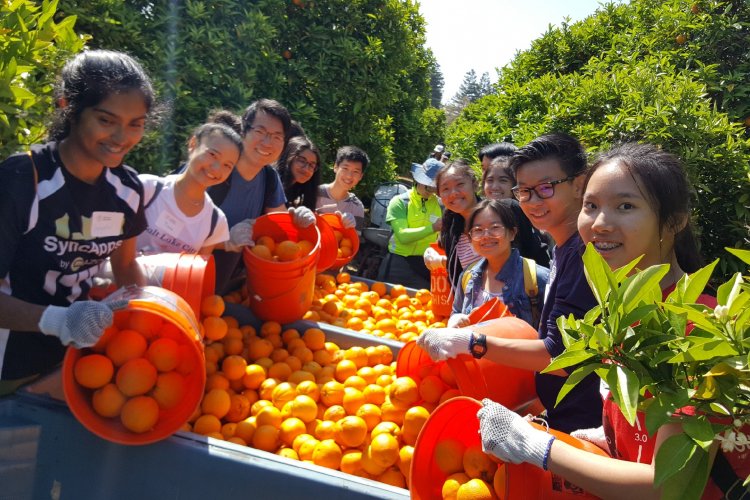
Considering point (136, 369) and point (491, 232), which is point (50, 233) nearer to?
point (136, 369)

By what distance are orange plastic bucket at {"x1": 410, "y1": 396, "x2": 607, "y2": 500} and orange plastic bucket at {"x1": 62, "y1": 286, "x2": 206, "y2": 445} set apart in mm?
790

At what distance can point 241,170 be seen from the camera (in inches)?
131

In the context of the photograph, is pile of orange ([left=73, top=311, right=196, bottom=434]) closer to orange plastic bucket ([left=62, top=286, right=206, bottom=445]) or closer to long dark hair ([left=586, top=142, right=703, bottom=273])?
orange plastic bucket ([left=62, top=286, right=206, bottom=445])

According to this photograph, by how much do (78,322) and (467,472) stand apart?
1271 millimetres

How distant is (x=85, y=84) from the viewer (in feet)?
5.78

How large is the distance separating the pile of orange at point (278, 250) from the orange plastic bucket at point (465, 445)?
5.23 ft

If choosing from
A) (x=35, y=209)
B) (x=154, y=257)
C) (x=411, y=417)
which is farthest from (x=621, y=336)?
(x=154, y=257)

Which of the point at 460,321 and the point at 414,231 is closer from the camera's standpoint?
the point at 460,321

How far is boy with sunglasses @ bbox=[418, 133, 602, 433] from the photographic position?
5.98ft

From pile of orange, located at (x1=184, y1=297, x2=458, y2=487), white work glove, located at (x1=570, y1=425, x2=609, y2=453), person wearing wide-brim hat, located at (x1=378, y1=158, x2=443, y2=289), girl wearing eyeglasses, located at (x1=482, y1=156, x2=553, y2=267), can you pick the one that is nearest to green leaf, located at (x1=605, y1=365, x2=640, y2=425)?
white work glove, located at (x1=570, y1=425, x2=609, y2=453)

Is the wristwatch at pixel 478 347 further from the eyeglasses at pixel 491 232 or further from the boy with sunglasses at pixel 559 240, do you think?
the eyeglasses at pixel 491 232

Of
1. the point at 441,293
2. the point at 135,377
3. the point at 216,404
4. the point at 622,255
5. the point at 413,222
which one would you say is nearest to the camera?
the point at 622,255

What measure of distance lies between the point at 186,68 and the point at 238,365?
375 centimetres

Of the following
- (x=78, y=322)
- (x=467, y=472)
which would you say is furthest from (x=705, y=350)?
(x=78, y=322)
